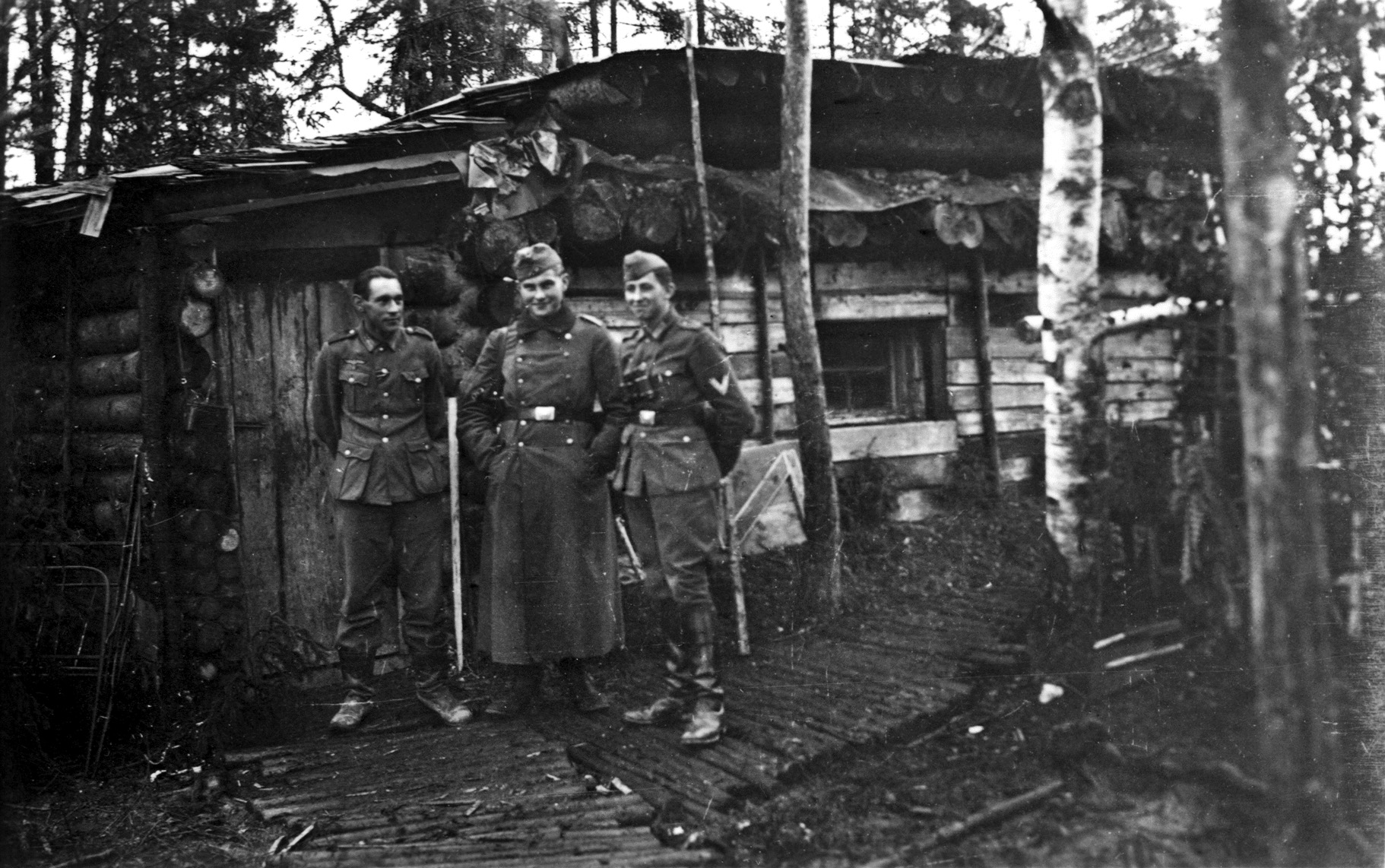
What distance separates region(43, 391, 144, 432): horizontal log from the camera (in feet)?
16.4

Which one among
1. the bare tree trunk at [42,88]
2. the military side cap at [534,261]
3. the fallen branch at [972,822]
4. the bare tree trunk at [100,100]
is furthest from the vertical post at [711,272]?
the bare tree trunk at [100,100]

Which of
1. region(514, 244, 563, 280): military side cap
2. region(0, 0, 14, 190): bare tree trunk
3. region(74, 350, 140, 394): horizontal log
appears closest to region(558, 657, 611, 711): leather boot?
region(514, 244, 563, 280): military side cap

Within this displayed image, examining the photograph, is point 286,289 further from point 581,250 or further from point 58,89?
point 58,89

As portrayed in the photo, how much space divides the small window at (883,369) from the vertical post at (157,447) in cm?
327

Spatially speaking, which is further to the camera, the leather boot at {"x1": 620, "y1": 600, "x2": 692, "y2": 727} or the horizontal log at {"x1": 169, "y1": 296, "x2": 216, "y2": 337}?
the horizontal log at {"x1": 169, "y1": 296, "x2": 216, "y2": 337}

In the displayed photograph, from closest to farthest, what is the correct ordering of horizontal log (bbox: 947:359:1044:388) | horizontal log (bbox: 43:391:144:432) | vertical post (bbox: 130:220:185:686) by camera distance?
horizontal log (bbox: 947:359:1044:388) < vertical post (bbox: 130:220:185:686) < horizontal log (bbox: 43:391:144:432)

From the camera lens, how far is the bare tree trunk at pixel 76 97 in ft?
19.7

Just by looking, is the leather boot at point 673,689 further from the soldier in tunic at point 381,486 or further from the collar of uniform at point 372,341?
the collar of uniform at point 372,341

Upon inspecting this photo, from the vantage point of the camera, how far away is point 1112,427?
3420 millimetres

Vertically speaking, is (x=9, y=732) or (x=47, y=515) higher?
(x=47, y=515)

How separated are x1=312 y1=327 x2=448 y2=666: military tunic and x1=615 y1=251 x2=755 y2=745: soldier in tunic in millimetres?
1026

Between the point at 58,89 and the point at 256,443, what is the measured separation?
3297 mm

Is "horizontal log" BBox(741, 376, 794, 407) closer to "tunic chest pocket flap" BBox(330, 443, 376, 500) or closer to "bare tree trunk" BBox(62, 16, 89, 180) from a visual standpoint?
"tunic chest pocket flap" BBox(330, 443, 376, 500)

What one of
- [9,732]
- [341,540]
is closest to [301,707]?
[341,540]
